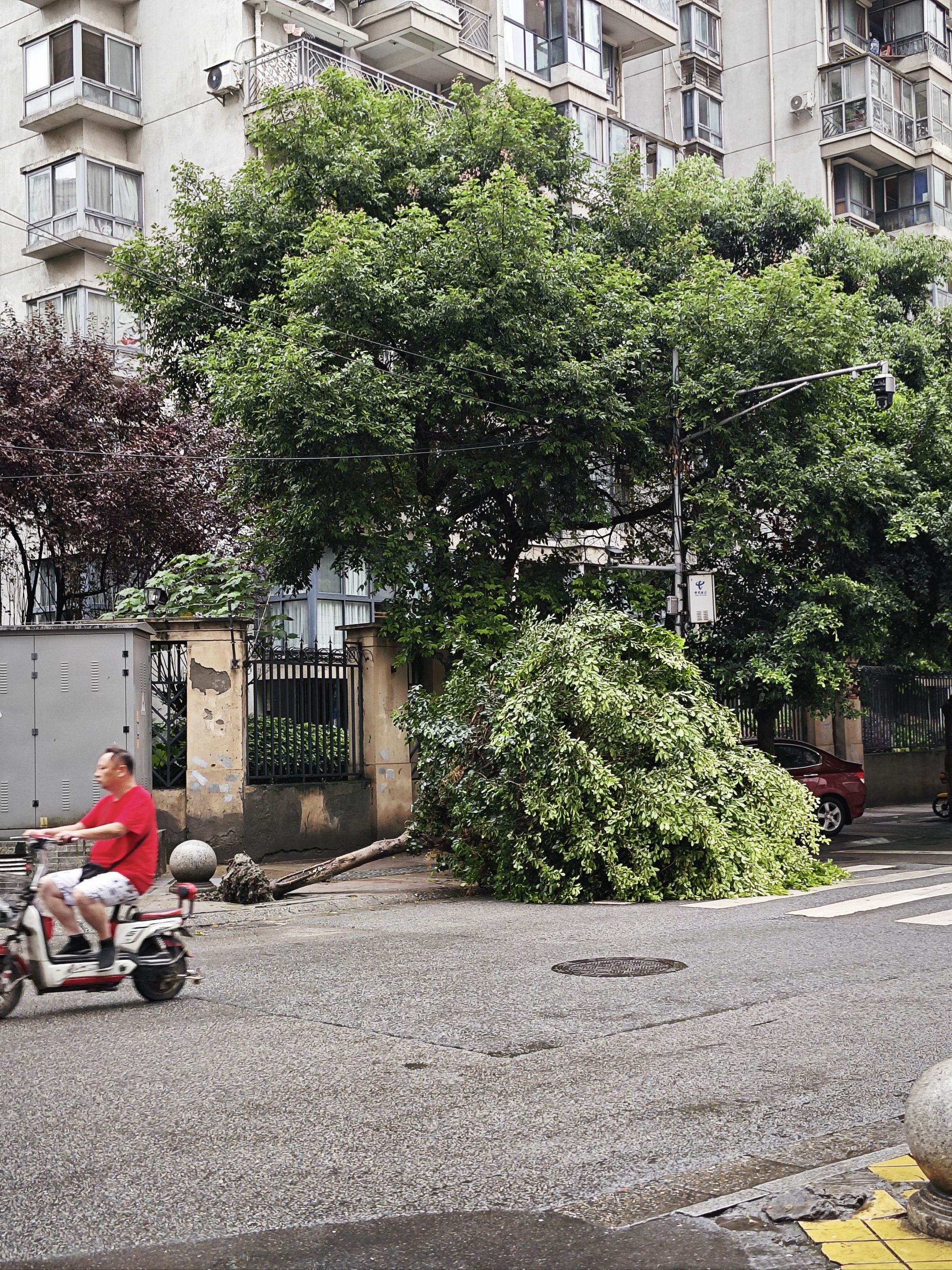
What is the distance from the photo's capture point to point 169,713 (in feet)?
58.8

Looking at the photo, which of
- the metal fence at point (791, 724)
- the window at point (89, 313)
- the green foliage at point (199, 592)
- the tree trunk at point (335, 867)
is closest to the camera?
the tree trunk at point (335, 867)

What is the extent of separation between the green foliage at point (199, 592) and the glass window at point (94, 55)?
15.5 metres

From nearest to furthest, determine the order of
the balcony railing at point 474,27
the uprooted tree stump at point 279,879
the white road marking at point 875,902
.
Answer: the white road marking at point 875,902 < the uprooted tree stump at point 279,879 < the balcony railing at point 474,27

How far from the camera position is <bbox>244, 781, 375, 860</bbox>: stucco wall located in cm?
1806

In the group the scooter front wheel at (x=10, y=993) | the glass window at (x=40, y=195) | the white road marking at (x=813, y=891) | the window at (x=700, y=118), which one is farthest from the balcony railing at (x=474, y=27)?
the scooter front wheel at (x=10, y=993)

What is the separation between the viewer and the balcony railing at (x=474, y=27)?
31.0 meters

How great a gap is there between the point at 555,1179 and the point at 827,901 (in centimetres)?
910

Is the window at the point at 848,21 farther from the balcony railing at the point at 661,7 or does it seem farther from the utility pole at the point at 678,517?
the utility pole at the point at 678,517

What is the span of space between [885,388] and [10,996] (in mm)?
14832

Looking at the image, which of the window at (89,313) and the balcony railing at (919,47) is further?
the balcony railing at (919,47)

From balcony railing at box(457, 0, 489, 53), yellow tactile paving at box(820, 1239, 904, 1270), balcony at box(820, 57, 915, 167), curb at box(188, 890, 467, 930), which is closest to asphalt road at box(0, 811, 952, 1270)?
yellow tactile paving at box(820, 1239, 904, 1270)

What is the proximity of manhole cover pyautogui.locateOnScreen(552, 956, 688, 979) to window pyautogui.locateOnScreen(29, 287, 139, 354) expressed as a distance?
884 inches

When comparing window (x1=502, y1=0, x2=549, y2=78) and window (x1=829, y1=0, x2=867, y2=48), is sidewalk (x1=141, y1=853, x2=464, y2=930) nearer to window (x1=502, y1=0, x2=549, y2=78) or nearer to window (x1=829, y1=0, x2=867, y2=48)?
window (x1=502, y1=0, x2=549, y2=78)

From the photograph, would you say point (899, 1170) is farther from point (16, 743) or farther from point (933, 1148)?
point (16, 743)
